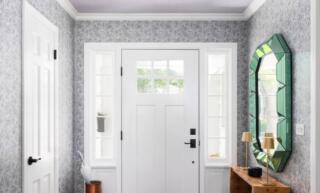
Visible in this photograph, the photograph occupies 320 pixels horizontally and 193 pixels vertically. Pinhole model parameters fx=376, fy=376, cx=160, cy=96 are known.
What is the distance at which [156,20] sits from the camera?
484cm

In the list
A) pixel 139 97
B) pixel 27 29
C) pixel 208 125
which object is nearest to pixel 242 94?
pixel 208 125

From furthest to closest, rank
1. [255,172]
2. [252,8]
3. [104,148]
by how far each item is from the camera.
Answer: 1. [104,148]
2. [252,8]
3. [255,172]

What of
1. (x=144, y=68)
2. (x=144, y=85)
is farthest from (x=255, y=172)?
(x=144, y=68)

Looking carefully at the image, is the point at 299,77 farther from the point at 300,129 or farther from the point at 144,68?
the point at 144,68

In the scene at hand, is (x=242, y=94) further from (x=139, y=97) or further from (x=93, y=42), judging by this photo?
(x=93, y=42)

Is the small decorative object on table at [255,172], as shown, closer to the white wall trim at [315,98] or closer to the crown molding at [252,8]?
the white wall trim at [315,98]

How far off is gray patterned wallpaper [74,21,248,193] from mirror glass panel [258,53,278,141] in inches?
31.4

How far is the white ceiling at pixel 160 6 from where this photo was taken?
427 centimetres

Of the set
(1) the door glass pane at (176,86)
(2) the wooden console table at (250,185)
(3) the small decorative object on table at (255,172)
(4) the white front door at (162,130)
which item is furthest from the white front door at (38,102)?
(3) the small decorative object on table at (255,172)

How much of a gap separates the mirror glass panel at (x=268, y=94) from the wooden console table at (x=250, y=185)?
45 centimetres

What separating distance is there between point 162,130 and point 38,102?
6.10ft

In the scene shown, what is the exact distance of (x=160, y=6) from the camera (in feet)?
14.6

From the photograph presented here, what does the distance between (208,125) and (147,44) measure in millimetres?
1315

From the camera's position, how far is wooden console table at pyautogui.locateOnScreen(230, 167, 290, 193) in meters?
3.16
